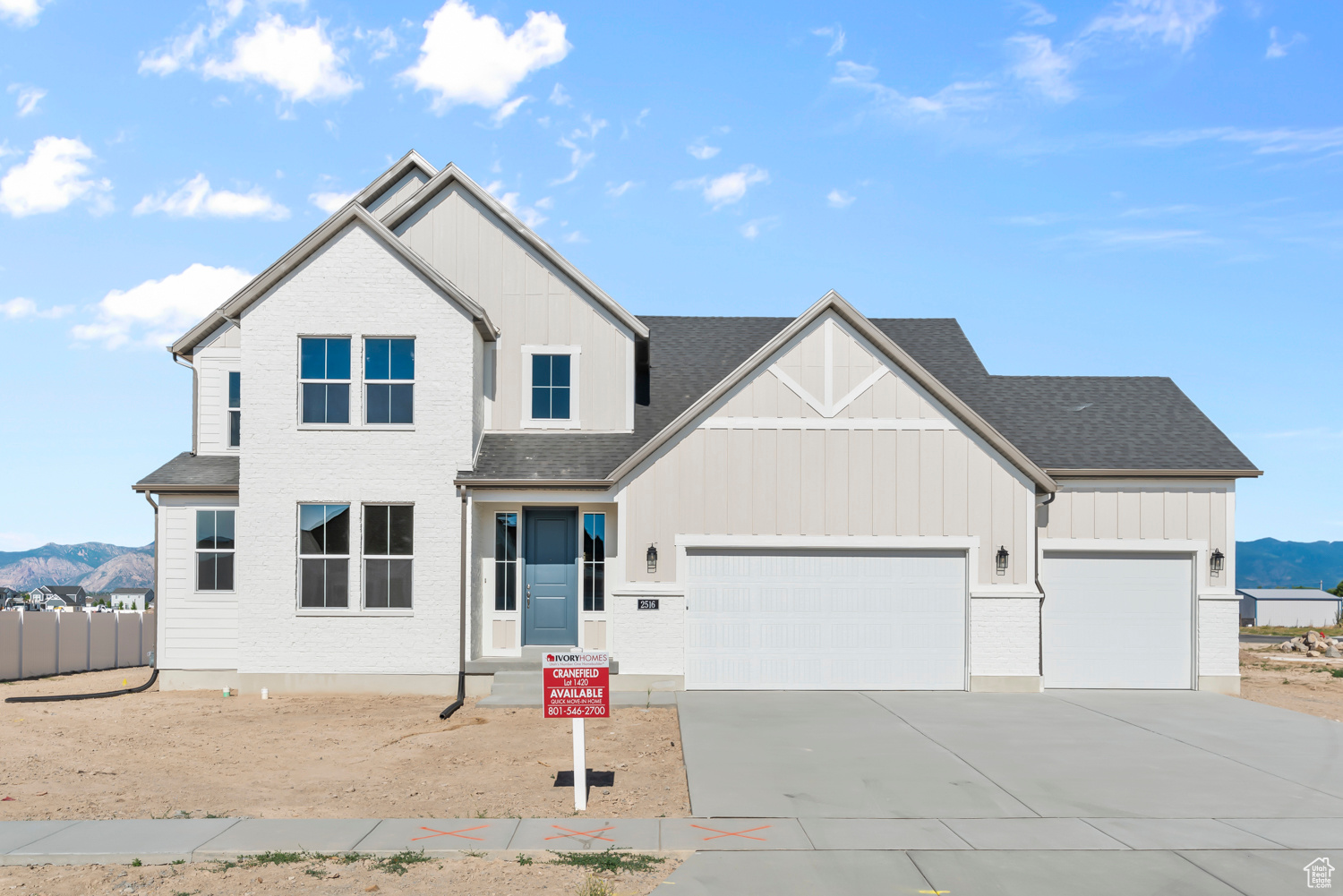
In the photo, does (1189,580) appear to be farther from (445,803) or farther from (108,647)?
(108,647)

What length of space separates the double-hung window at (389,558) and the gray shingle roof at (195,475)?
271cm

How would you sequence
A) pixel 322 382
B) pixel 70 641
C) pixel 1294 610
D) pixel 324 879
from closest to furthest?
pixel 324 879
pixel 322 382
pixel 70 641
pixel 1294 610

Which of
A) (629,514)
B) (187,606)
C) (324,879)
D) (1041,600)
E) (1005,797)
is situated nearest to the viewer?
(324,879)

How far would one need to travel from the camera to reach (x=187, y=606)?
17000 mm

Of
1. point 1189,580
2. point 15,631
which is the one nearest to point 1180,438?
point 1189,580

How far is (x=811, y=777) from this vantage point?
390 inches

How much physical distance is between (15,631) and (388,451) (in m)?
10.3

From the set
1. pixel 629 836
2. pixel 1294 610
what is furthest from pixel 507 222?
pixel 1294 610

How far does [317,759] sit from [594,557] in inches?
253

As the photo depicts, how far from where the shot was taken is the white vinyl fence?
20.0 m

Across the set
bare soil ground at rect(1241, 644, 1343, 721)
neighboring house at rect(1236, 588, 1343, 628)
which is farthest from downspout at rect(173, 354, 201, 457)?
neighboring house at rect(1236, 588, 1343, 628)

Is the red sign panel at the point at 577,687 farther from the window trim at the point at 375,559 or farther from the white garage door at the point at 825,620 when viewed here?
the window trim at the point at 375,559

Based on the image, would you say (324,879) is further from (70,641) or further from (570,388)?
(70,641)

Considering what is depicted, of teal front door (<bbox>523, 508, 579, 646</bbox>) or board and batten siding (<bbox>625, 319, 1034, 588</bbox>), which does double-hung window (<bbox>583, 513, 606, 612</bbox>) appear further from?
board and batten siding (<bbox>625, 319, 1034, 588</bbox>)
